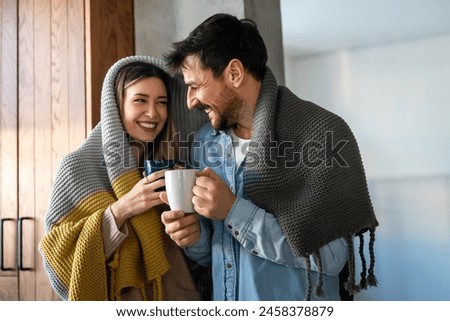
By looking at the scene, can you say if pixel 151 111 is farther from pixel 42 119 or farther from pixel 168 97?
pixel 42 119

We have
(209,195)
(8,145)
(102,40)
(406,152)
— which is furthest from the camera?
(8,145)

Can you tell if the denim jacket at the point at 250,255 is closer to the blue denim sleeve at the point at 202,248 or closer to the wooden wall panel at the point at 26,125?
the blue denim sleeve at the point at 202,248

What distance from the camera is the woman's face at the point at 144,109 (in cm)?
99

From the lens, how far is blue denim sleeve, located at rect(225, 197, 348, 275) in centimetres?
84

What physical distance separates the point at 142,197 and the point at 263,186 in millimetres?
205

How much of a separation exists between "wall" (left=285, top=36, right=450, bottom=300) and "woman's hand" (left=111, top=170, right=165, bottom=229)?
17.5 inches

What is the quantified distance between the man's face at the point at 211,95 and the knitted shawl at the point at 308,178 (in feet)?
0.18

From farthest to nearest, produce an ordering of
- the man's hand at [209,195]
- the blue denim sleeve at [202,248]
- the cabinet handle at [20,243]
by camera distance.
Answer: the cabinet handle at [20,243] < the blue denim sleeve at [202,248] < the man's hand at [209,195]

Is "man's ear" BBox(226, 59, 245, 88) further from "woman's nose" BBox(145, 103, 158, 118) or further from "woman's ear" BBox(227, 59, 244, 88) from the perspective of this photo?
"woman's nose" BBox(145, 103, 158, 118)

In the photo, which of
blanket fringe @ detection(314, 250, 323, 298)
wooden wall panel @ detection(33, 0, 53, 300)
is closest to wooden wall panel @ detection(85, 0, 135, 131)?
wooden wall panel @ detection(33, 0, 53, 300)

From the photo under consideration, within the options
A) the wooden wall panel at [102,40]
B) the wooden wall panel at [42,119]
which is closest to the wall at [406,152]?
the wooden wall panel at [102,40]

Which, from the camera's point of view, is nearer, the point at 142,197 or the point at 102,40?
the point at 142,197

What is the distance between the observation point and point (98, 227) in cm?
90

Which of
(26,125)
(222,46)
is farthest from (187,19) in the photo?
(26,125)
